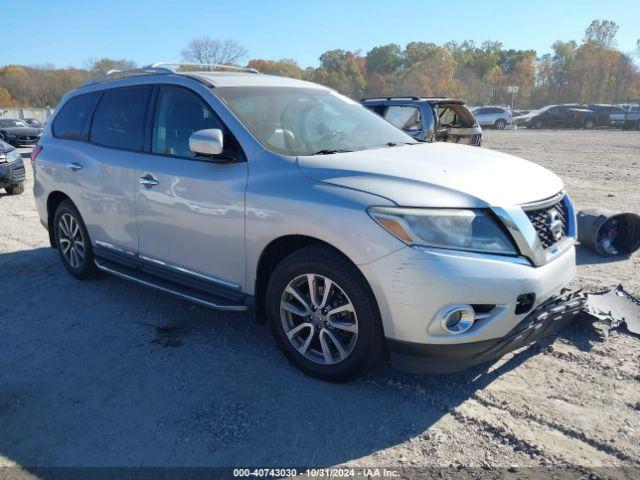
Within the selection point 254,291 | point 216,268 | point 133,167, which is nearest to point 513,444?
point 254,291

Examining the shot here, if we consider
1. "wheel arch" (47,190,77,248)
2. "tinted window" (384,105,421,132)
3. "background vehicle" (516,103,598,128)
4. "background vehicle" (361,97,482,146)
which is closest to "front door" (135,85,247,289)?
"wheel arch" (47,190,77,248)

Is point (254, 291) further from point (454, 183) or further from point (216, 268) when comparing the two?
point (454, 183)

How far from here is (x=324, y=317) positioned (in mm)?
3291

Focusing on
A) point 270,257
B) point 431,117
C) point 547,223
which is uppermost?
point 431,117

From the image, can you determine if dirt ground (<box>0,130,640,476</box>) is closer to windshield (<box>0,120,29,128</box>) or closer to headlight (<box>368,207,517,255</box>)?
headlight (<box>368,207,517,255</box>)

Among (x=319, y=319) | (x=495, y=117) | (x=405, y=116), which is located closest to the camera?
(x=319, y=319)

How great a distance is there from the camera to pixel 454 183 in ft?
10.0

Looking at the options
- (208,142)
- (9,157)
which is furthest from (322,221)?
(9,157)

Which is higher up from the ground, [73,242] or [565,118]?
[565,118]

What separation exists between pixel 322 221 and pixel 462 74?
105048 millimetres

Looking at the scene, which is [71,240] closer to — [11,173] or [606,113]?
[11,173]

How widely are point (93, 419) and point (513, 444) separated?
235 cm

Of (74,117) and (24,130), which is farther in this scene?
(24,130)

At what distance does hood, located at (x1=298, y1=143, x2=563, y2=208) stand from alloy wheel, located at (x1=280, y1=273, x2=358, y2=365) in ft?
2.10
